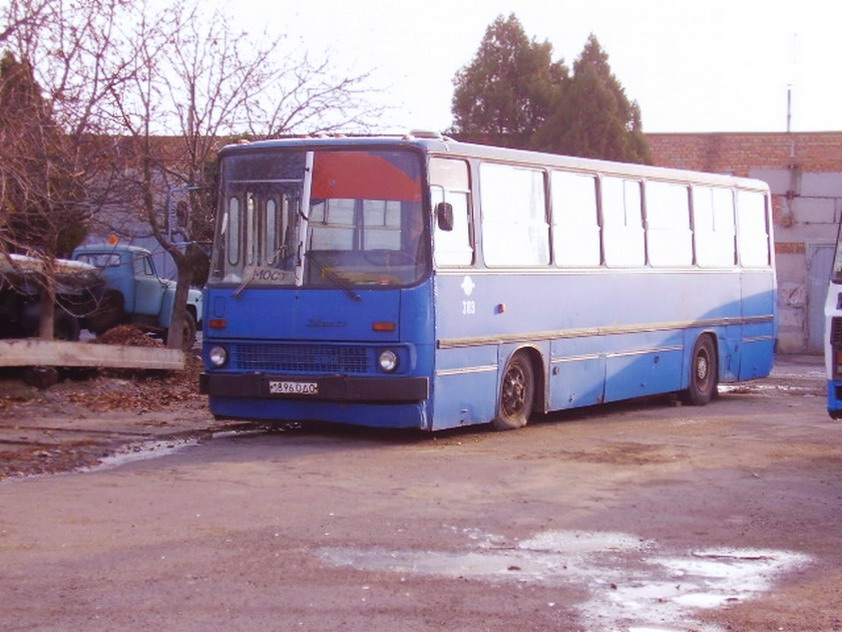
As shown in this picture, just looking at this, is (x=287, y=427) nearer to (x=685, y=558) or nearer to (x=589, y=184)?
(x=589, y=184)

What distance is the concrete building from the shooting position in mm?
38250

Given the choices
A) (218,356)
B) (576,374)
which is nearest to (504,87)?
(576,374)

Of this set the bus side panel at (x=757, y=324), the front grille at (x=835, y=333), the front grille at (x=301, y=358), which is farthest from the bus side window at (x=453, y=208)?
the bus side panel at (x=757, y=324)

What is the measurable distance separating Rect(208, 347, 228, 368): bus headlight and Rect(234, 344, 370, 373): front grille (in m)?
0.11

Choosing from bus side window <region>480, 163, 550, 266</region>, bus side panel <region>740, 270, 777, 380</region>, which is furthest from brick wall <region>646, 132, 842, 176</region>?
bus side window <region>480, 163, 550, 266</region>

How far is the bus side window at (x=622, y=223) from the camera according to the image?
62.6 feet

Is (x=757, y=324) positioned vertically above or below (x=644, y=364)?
above

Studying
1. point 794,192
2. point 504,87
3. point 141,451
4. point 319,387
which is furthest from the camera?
point 504,87

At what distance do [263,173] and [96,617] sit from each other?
8684mm

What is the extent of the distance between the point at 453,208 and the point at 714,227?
7.41m

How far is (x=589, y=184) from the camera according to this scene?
1877cm

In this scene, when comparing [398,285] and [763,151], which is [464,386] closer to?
[398,285]

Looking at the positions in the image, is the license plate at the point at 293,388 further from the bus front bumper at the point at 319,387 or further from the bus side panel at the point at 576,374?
the bus side panel at the point at 576,374

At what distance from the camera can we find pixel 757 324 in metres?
23.4
